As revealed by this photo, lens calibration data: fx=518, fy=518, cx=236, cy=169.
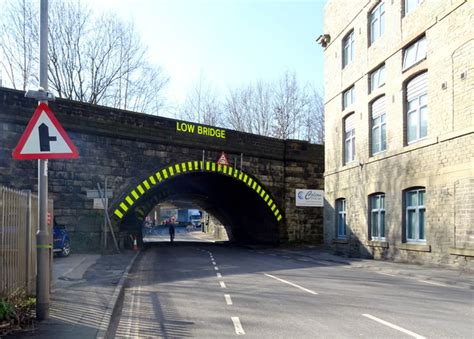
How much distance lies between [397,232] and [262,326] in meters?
13.9

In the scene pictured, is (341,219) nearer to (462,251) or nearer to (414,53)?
(414,53)

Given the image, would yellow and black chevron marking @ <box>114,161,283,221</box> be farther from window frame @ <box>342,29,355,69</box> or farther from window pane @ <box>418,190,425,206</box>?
window pane @ <box>418,190,425,206</box>

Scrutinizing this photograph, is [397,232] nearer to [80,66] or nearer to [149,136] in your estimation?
[149,136]

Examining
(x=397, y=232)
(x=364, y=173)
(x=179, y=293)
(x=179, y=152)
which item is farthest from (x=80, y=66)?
(x=179, y=293)

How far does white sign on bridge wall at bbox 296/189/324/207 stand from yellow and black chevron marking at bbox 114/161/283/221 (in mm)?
2079

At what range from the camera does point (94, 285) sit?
12242mm

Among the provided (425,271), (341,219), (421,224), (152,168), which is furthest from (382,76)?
(152,168)

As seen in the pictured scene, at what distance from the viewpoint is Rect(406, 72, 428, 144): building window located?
19.0 metres

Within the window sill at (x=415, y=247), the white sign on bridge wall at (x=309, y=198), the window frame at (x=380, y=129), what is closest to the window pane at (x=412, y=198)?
the window sill at (x=415, y=247)

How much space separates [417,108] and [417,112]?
0.50ft

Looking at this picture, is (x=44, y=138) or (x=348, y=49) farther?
(x=348, y=49)

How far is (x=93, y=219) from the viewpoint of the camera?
23312mm

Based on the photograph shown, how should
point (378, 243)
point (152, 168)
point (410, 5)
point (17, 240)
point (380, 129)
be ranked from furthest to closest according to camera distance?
point (152, 168)
point (380, 129)
point (378, 243)
point (410, 5)
point (17, 240)

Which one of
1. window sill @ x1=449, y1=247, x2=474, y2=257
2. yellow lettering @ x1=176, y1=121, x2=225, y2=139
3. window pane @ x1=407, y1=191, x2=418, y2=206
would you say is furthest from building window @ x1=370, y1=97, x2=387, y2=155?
yellow lettering @ x1=176, y1=121, x2=225, y2=139
